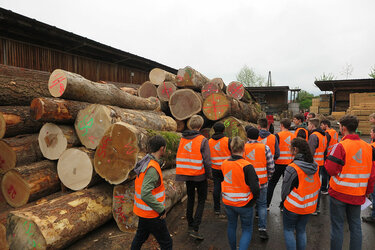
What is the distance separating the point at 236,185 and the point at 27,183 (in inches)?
145

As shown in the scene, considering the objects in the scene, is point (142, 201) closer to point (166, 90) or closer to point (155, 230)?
point (155, 230)

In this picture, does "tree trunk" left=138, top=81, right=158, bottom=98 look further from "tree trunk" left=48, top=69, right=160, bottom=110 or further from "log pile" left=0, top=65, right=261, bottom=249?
"log pile" left=0, top=65, right=261, bottom=249

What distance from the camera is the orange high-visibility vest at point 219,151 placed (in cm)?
440

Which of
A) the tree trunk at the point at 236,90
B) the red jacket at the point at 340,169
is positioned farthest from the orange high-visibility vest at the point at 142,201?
the tree trunk at the point at 236,90

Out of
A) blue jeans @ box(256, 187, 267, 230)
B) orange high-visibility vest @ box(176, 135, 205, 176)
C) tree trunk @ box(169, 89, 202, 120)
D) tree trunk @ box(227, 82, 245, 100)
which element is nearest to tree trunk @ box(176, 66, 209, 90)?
tree trunk @ box(169, 89, 202, 120)

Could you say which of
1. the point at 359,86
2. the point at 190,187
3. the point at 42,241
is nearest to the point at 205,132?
the point at 190,187

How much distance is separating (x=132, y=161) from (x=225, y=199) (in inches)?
66.0

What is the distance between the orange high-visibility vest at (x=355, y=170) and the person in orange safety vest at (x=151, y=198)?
7.39ft

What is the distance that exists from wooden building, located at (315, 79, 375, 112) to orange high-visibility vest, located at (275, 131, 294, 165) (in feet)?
56.6

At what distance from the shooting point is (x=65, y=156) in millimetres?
4348

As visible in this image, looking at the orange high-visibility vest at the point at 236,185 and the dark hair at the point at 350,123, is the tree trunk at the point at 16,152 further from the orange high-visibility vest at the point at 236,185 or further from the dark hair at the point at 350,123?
the dark hair at the point at 350,123

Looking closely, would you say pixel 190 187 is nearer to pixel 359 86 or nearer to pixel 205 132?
pixel 205 132

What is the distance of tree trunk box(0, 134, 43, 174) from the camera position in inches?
175

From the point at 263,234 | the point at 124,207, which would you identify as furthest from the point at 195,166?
the point at 263,234
